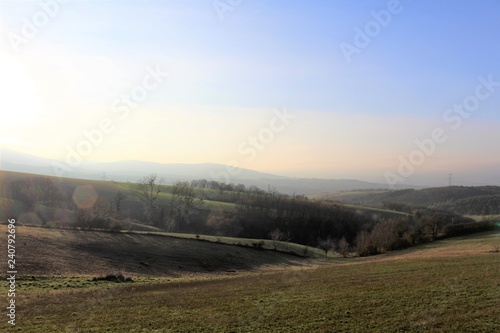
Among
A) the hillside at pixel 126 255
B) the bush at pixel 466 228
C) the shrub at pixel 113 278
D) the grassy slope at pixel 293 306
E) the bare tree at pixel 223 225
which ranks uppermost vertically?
the grassy slope at pixel 293 306

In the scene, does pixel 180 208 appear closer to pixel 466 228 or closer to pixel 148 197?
pixel 148 197

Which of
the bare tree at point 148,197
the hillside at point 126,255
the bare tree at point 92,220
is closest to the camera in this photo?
the hillside at point 126,255

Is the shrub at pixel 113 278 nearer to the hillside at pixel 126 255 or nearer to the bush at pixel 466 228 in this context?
the hillside at pixel 126 255

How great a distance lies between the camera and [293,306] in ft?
60.7

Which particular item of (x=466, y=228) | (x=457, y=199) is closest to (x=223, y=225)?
(x=466, y=228)

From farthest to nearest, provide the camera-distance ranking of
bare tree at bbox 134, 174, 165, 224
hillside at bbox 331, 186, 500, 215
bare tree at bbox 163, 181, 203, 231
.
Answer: hillside at bbox 331, 186, 500, 215 → bare tree at bbox 134, 174, 165, 224 → bare tree at bbox 163, 181, 203, 231

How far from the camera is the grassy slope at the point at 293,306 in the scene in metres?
14.8

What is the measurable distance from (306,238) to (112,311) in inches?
3811

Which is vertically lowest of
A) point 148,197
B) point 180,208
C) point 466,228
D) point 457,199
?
point 180,208

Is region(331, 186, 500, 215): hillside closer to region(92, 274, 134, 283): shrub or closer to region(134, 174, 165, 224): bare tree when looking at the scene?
region(134, 174, 165, 224): bare tree

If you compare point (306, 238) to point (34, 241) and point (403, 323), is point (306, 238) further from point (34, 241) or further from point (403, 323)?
point (403, 323)

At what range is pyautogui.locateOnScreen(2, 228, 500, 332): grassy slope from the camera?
14820 millimetres

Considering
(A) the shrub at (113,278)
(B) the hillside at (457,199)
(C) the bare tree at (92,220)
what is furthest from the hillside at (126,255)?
(B) the hillside at (457,199)

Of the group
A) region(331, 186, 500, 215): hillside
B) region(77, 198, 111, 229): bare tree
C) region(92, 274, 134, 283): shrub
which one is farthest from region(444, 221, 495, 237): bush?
region(92, 274, 134, 283): shrub
